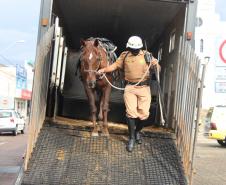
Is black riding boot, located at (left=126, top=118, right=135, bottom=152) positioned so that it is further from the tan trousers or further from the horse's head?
the horse's head

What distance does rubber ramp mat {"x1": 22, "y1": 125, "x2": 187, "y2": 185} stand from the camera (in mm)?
6520

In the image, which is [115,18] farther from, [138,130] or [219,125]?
[219,125]

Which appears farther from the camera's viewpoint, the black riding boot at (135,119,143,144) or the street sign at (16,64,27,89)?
the street sign at (16,64,27,89)

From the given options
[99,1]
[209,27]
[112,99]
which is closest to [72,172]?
[99,1]

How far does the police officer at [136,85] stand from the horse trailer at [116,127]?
13.9 inches

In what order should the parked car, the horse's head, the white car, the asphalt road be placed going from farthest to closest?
the white car
the parked car
the asphalt road
the horse's head

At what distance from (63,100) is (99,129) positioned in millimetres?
4288

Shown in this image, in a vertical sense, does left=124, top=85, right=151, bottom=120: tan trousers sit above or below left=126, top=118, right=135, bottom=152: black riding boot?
above

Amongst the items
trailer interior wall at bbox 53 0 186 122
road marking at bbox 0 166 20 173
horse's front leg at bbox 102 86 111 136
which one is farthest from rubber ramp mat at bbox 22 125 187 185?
road marking at bbox 0 166 20 173

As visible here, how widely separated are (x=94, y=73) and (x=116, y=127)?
1.30 meters

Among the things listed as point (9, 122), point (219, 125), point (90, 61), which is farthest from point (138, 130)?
point (9, 122)

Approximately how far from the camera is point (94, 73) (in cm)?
752

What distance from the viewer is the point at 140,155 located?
717 centimetres

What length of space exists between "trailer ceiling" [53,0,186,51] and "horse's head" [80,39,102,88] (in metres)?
1.29
